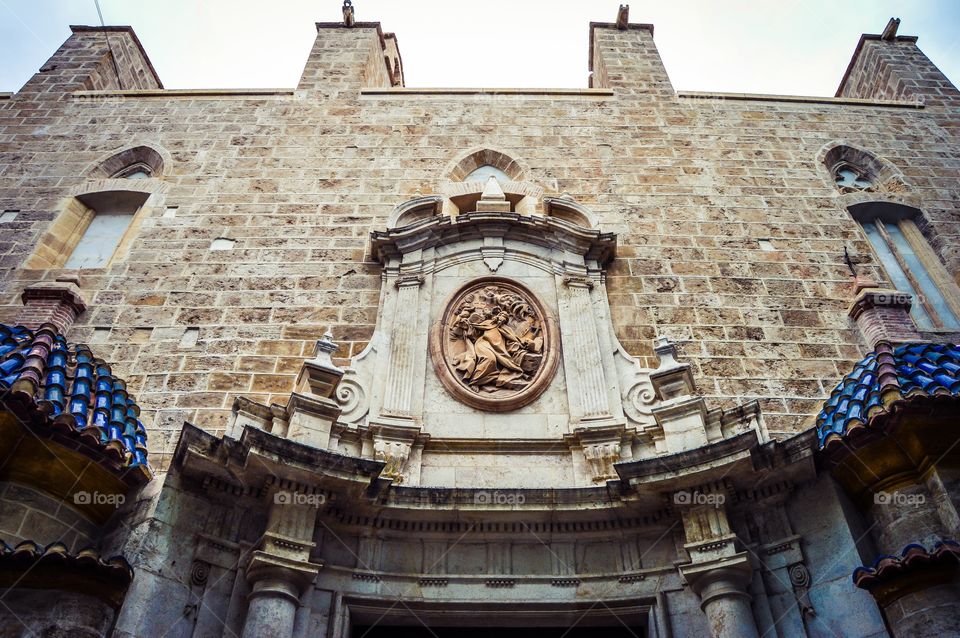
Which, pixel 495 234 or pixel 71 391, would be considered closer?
pixel 71 391

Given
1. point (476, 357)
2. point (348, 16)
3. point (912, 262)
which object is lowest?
point (476, 357)

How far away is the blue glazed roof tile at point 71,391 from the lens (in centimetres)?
529

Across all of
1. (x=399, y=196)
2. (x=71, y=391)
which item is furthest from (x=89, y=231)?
(x=71, y=391)

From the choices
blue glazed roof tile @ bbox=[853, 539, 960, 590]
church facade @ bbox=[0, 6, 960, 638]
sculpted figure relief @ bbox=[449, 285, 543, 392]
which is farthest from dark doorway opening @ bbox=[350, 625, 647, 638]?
sculpted figure relief @ bbox=[449, 285, 543, 392]

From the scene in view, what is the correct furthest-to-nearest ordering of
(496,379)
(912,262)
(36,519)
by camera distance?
(912,262)
(496,379)
(36,519)

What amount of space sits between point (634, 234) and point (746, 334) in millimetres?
1946

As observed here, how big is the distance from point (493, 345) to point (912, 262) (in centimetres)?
600

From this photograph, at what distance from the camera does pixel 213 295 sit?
825 centimetres

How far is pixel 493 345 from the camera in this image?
740 centimetres

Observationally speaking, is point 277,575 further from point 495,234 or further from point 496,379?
point 495,234

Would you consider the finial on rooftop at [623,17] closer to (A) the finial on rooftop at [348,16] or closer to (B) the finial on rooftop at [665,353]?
(A) the finial on rooftop at [348,16]

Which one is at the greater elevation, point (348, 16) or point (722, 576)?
point (348, 16)

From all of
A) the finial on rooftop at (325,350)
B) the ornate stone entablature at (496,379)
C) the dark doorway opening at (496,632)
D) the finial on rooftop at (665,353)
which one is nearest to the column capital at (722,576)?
the dark doorway opening at (496,632)

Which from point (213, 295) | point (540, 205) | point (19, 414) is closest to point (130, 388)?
point (213, 295)
